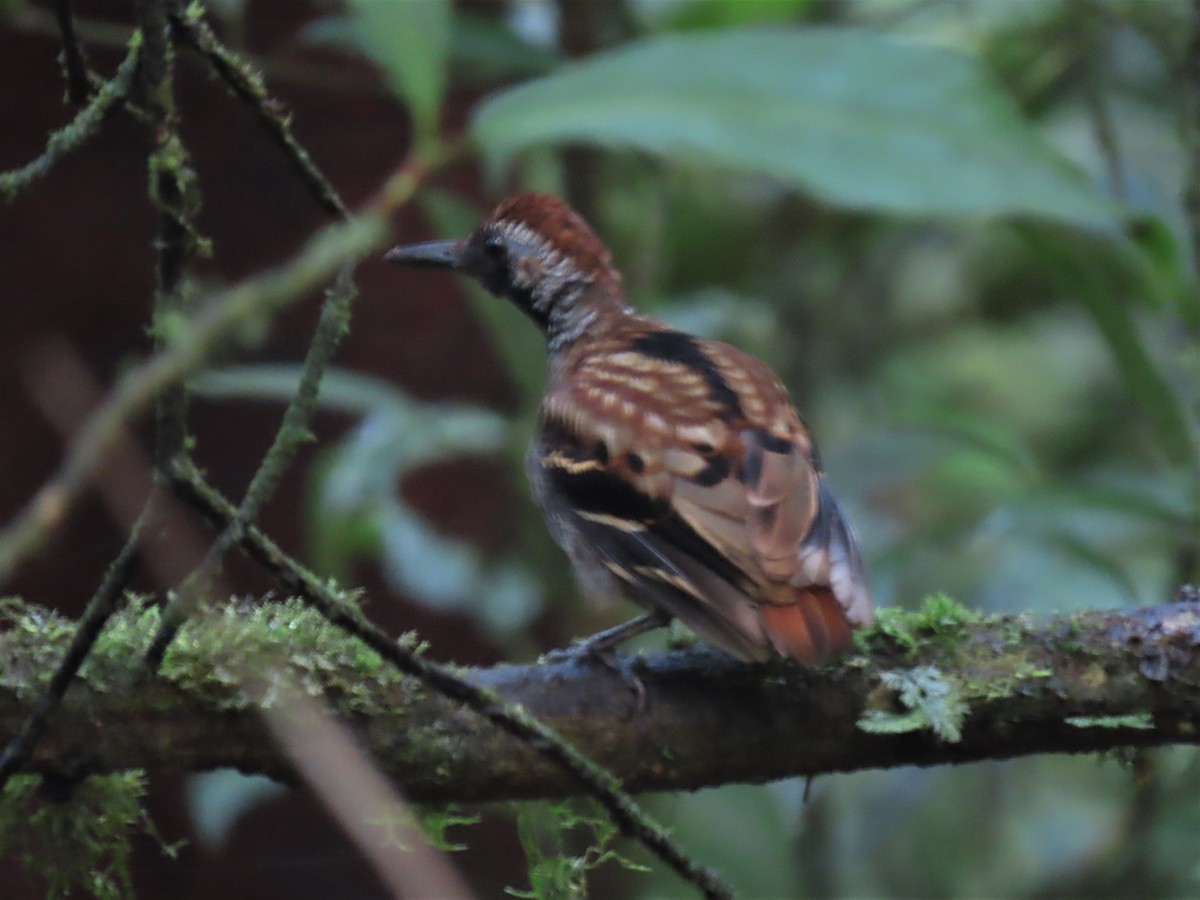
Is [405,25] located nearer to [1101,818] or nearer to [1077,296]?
[1077,296]

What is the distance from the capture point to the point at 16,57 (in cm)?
420

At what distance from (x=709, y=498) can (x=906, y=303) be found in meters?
3.71

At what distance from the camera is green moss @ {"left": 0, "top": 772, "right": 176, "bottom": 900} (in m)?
2.19

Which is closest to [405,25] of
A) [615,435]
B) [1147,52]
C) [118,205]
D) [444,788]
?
[615,435]

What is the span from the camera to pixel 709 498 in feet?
7.73

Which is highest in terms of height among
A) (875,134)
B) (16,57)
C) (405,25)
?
(16,57)

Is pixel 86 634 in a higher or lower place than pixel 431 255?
lower

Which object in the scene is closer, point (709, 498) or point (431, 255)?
point (709, 498)

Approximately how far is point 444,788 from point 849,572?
754mm

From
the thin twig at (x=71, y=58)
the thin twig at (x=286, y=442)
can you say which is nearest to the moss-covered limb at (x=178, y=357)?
the thin twig at (x=286, y=442)

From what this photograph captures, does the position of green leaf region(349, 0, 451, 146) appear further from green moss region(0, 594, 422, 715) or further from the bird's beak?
green moss region(0, 594, 422, 715)

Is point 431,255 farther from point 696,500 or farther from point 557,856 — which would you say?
point 557,856

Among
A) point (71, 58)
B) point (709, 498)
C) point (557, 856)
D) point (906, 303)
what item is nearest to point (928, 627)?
point (709, 498)

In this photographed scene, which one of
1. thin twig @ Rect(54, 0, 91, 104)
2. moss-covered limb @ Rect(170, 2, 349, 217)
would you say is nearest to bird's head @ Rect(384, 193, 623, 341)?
thin twig @ Rect(54, 0, 91, 104)
